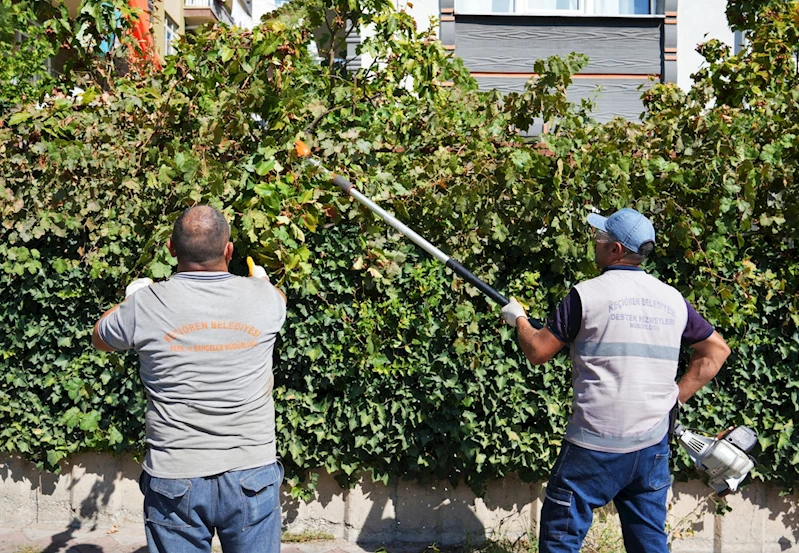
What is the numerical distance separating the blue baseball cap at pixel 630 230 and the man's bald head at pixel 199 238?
162 centimetres

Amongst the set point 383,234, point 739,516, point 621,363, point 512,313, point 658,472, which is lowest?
point 739,516

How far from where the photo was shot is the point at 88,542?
4.91 metres

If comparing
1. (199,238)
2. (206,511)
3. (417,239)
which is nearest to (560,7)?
(417,239)

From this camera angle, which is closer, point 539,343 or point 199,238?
point 199,238

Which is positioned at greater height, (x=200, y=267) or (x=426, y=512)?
(x=200, y=267)

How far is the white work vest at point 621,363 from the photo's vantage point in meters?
3.35

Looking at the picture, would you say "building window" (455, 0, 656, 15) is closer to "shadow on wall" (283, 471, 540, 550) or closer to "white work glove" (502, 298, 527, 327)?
"shadow on wall" (283, 471, 540, 550)

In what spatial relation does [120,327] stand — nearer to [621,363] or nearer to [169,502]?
[169,502]

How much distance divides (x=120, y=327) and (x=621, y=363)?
6.32ft

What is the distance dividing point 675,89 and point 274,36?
2.31 metres

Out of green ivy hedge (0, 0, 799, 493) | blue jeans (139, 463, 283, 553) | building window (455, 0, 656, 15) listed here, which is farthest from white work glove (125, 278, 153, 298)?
building window (455, 0, 656, 15)

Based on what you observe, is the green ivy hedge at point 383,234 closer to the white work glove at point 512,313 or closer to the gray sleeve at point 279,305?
the white work glove at point 512,313

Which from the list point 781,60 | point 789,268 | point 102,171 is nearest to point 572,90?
point 781,60

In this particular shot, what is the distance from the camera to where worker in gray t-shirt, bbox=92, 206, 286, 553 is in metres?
2.84
